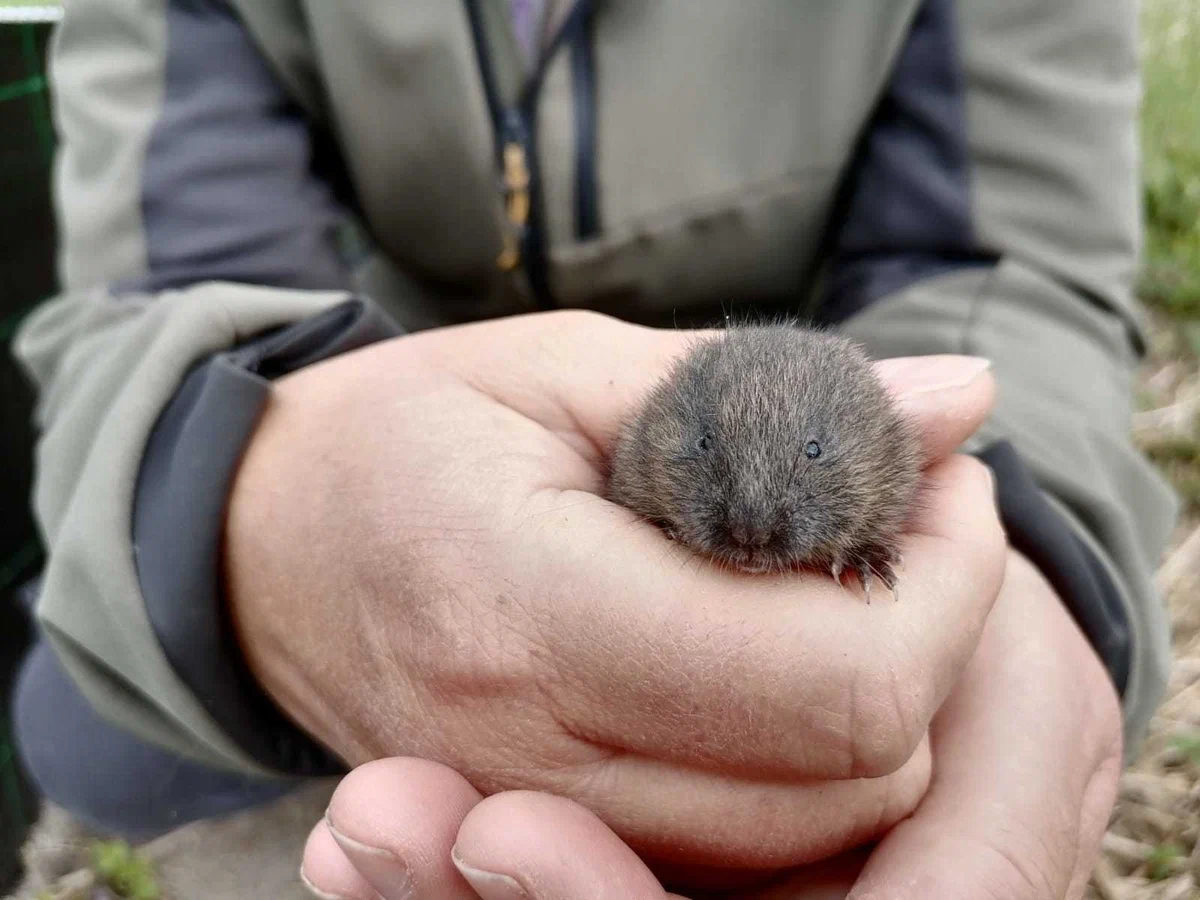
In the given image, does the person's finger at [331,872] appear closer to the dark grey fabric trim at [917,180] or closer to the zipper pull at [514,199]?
the zipper pull at [514,199]

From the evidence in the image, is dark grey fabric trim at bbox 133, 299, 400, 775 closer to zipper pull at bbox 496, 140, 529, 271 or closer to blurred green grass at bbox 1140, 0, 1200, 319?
zipper pull at bbox 496, 140, 529, 271

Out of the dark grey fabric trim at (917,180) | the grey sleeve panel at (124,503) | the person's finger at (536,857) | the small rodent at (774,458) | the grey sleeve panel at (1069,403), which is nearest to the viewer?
the person's finger at (536,857)

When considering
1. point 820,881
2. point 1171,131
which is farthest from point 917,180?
point 1171,131

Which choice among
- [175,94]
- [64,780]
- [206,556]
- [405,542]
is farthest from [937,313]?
[64,780]

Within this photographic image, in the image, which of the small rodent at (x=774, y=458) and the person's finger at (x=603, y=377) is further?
the person's finger at (x=603, y=377)

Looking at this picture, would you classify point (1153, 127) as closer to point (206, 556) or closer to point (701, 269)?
point (701, 269)

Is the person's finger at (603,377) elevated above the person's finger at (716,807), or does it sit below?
above

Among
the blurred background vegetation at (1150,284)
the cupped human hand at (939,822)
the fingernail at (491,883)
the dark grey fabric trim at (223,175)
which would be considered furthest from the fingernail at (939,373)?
the dark grey fabric trim at (223,175)

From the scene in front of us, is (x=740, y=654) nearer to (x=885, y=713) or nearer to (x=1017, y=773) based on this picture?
(x=885, y=713)
